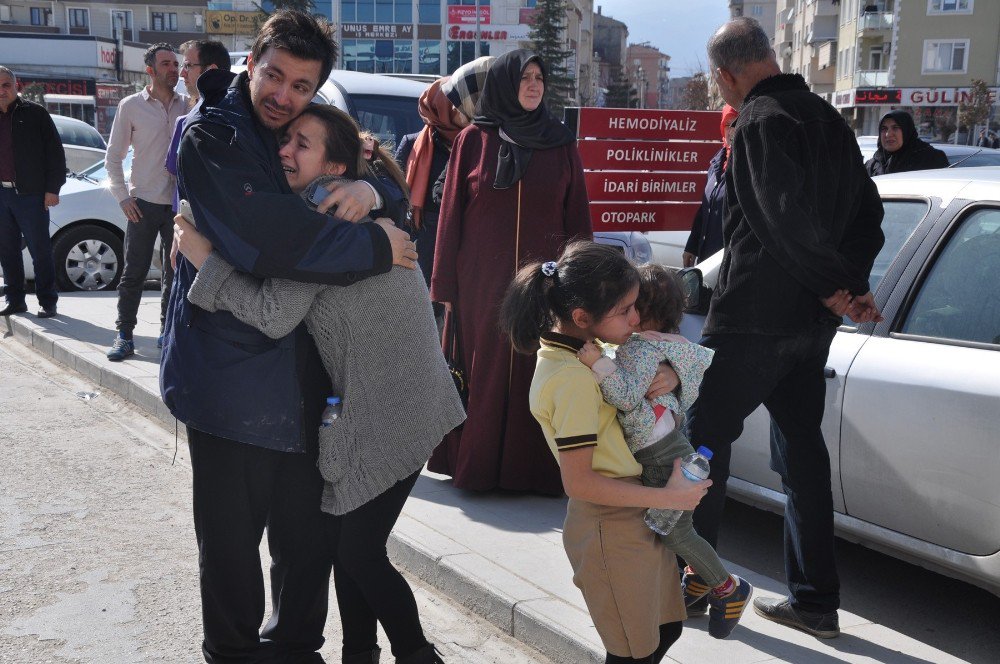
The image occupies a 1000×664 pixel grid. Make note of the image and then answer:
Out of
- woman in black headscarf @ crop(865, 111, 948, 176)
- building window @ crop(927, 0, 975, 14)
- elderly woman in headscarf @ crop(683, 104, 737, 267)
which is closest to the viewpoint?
elderly woman in headscarf @ crop(683, 104, 737, 267)

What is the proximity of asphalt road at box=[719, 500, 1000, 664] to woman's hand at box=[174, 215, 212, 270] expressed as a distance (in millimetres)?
2745

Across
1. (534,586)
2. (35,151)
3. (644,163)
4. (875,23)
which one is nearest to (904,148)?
(644,163)

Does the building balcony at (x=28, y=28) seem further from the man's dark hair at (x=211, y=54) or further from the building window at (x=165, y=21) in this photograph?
the man's dark hair at (x=211, y=54)

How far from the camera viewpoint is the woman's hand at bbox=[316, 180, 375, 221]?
2760 millimetres

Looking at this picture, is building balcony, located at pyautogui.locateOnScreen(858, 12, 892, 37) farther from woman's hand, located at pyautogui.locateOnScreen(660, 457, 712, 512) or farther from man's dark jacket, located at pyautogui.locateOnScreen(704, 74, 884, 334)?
woman's hand, located at pyautogui.locateOnScreen(660, 457, 712, 512)

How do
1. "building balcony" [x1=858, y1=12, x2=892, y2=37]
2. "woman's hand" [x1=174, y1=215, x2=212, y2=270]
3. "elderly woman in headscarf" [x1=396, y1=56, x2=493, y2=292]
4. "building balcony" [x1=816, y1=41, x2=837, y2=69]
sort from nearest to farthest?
"woman's hand" [x1=174, y1=215, x2=212, y2=270], "elderly woman in headscarf" [x1=396, y1=56, x2=493, y2=292], "building balcony" [x1=858, y1=12, x2=892, y2=37], "building balcony" [x1=816, y1=41, x2=837, y2=69]

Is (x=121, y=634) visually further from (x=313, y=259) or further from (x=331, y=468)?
(x=313, y=259)

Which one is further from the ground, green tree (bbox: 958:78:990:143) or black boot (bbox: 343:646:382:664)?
green tree (bbox: 958:78:990:143)

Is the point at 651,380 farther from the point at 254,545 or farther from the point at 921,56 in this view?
the point at 921,56

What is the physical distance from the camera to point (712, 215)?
6.48 m

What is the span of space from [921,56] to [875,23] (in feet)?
13.9

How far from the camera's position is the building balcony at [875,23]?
62.1 metres

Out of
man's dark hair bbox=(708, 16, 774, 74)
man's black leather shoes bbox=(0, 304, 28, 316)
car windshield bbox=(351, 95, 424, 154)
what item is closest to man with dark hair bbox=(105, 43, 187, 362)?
car windshield bbox=(351, 95, 424, 154)

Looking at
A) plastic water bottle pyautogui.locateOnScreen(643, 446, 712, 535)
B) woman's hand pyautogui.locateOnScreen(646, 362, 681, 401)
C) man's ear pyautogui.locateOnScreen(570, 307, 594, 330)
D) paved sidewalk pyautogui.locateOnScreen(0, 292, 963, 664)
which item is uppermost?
man's ear pyautogui.locateOnScreen(570, 307, 594, 330)
